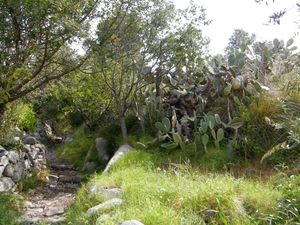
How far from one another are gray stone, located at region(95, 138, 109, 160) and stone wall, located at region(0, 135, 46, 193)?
4.80 ft

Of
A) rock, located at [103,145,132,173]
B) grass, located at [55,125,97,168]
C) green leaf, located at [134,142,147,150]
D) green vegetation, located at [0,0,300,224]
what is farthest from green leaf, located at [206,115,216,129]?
grass, located at [55,125,97,168]

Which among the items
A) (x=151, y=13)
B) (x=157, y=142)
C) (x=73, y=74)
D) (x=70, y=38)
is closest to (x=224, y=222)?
(x=157, y=142)

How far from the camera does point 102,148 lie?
8.41m

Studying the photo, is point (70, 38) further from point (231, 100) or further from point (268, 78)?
point (268, 78)

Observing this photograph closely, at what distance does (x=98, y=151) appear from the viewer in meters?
8.38

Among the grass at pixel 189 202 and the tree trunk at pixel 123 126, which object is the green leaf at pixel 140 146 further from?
the grass at pixel 189 202

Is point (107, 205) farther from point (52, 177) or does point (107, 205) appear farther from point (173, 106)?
point (52, 177)

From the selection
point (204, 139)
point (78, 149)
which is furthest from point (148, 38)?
point (78, 149)

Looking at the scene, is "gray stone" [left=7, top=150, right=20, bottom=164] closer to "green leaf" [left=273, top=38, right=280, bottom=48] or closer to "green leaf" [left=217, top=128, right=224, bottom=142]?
"green leaf" [left=217, top=128, right=224, bottom=142]

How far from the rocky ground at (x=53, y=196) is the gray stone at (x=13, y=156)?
0.68 meters

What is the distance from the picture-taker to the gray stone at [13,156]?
252 inches

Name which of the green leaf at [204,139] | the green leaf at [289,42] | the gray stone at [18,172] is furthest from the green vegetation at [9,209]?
the green leaf at [289,42]

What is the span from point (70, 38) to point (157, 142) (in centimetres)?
257

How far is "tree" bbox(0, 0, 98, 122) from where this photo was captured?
5.27m
